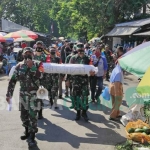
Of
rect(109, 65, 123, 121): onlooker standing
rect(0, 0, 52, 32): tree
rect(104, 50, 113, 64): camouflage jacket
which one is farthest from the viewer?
rect(0, 0, 52, 32): tree

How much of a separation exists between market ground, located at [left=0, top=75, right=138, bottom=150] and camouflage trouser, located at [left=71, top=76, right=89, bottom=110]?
1.50ft

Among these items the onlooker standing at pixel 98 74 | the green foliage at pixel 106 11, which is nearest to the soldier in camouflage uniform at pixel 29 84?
the onlooker standing at pixel 98 74

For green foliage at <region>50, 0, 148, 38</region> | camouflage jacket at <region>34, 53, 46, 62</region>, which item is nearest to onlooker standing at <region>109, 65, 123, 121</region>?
camouflage jacket at <region>34, 53, 46, 62</region>

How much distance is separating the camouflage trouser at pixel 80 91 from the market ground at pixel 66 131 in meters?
0.46

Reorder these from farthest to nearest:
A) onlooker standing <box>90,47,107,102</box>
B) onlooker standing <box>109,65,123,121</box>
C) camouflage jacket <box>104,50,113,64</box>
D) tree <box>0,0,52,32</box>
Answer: tree <box>0,0,52,32</box>
camouflage jacket <box>104,50,113,64</box>
onlooker standing <box>90,47,107,102</box>
onlooker standing <box>109,65,123,121</box>

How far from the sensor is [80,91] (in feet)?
21.1

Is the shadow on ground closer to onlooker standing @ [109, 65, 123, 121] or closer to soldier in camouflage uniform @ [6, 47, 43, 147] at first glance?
onlooker standing @ [109, 65, 123, 121]

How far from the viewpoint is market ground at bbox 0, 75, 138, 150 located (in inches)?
202

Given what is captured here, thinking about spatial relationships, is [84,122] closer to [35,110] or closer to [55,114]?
[55,114]

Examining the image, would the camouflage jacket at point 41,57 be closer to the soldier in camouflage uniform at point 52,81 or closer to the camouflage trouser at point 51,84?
the soldier in camouflage uniform at point 52,81

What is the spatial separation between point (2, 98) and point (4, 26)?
2114 centimetres

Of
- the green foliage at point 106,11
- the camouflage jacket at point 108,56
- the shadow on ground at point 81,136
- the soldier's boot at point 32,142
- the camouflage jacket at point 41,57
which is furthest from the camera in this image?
the green foliage at point 106,11

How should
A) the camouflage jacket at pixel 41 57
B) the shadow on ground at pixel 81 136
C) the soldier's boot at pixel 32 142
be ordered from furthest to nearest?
the camouflage jacket at pixel 41 57 < the shadow on ground at pixel 81 136 < the soldier's boot at pixel 32 142

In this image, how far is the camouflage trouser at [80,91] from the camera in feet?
20.9
